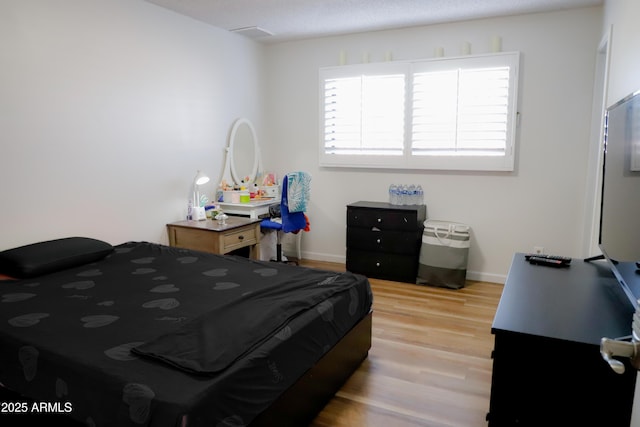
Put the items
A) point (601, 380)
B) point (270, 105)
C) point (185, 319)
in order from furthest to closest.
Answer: point (270, 105) < point (185, 319) < point (601, 380)

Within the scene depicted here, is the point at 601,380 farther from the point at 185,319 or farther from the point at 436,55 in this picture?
the point at 436,55

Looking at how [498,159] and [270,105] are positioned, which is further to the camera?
[270,105]

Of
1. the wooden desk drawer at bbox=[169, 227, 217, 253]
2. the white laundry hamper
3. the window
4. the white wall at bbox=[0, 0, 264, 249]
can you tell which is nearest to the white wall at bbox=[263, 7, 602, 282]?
the window

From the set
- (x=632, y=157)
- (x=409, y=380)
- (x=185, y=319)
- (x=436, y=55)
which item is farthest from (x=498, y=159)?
(x=185, y=319)

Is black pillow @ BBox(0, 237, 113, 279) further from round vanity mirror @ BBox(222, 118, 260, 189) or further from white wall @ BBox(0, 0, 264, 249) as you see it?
round vanity mirror @ BBox(222, 118, 260, 189)

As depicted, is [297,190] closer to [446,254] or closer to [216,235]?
[216,235]

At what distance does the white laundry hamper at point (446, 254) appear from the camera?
414cm

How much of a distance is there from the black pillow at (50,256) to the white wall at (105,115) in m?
0.17

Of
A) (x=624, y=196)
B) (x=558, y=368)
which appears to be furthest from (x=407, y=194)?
(x=558, y=368)

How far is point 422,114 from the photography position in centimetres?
445

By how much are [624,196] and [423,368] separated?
159 centimetres

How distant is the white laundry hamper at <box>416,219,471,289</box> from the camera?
414cm

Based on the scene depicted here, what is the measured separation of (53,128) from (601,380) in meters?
3.40

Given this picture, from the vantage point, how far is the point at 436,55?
4.34 metres
